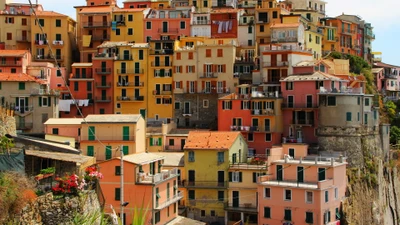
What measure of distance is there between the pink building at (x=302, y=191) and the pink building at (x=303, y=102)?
6.64 m

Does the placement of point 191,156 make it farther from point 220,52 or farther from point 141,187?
point 220,52

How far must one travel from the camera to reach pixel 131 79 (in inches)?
2808

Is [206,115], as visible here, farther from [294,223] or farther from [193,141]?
[294,223]

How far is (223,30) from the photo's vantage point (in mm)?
76000

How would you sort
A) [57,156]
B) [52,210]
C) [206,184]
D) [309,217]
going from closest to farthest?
1. [52,210]
2. [57,156]
3. [309,217]
4. [206,184]

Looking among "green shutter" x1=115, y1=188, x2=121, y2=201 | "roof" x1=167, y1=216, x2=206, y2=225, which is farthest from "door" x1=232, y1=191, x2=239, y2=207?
"green shutter" x1=115, y1=188, x2=121, y2=201

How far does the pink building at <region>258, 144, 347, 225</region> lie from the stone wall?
2990cm

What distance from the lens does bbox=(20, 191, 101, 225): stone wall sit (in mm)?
20734

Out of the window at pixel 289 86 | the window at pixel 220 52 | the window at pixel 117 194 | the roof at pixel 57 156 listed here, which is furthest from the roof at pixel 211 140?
the roof at pixel 57 156

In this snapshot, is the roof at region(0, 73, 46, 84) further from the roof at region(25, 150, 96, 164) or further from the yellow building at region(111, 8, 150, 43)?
the roof at region(25, 150, 96, 164)

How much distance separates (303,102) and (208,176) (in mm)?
12264

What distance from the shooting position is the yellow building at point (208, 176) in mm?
56125

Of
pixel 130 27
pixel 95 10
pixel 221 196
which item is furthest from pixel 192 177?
pixel 95 10

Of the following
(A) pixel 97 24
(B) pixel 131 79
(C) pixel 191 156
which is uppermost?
(A) pixel 97 24
